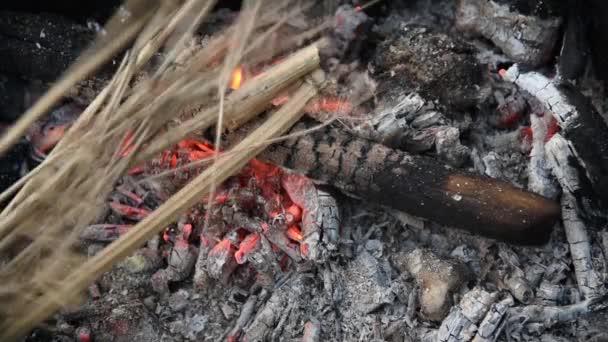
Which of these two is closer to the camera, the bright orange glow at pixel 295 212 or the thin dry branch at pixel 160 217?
the thin dry branch at pixel 160 217

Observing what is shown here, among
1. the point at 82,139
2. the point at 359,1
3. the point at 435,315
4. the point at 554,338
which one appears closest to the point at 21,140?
the point at 82,139

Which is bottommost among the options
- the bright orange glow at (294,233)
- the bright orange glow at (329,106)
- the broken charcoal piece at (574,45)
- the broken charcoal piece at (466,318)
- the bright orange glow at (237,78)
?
the broken charcoal piece at (466,318)

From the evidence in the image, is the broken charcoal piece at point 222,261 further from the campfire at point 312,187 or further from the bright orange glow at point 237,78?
the bright orange glow at point 237,78

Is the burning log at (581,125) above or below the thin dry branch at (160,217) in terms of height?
below

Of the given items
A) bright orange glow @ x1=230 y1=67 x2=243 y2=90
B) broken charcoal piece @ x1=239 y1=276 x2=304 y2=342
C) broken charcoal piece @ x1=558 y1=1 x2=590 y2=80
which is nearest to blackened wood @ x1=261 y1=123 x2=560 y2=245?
bright orange glow @ x1=230 y1=67 x2=243 y2=90

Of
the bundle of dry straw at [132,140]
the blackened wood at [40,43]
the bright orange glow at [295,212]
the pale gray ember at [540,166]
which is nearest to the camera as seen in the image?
the bundle of dry straw at [132,140]

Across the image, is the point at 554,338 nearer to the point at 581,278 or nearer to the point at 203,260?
the point at 581,278

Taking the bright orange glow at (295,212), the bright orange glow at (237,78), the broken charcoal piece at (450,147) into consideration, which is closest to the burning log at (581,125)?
the broken charcoal piece at (450,147)

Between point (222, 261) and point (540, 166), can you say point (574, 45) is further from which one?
point (222, 261)
